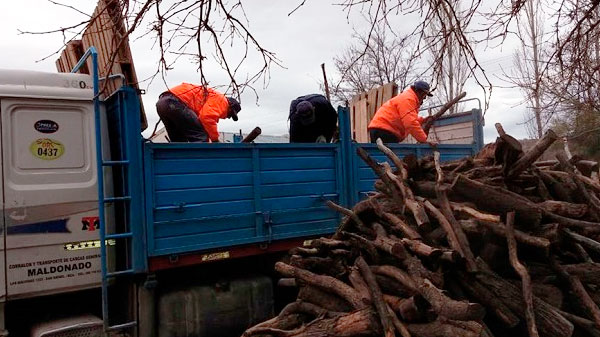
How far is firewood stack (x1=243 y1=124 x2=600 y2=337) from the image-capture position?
320cm

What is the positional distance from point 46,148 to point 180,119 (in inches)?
51.9

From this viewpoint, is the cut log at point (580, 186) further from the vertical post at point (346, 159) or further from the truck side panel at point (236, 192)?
the truck side panel at point (236, 192)

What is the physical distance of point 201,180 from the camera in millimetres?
4488

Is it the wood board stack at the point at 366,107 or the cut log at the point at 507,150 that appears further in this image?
the wood board stack at the point at 366,107

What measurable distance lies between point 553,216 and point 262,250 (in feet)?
7.93

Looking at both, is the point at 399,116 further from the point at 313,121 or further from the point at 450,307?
the point at 450,307

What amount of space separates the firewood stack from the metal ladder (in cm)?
116

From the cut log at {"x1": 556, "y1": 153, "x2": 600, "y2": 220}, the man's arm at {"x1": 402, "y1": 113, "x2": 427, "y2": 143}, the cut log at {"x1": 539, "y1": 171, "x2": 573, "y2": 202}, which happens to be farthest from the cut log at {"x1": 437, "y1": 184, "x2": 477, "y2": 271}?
the man's arm at {"x1": 402, "y1": 113, "x2": 427, "y2": 143}

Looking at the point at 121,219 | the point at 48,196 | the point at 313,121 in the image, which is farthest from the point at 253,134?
the point at 48,196

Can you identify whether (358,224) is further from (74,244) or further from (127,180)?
(74,244)

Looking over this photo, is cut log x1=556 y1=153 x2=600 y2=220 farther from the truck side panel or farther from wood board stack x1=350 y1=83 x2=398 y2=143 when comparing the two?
wood board stack x1=350 y1=83 x2=398 y2=143

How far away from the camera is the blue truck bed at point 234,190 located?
14.0ft

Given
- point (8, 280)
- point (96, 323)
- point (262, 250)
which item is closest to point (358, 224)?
point (262, 250)

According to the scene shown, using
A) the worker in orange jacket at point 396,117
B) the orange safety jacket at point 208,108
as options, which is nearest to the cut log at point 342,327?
the orange safety jacket at point 208,108
